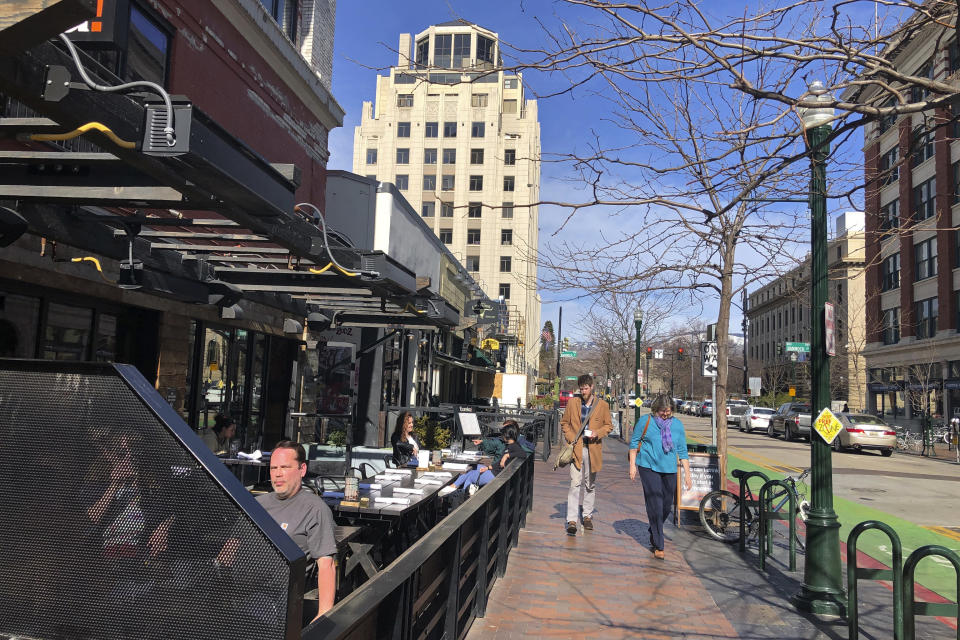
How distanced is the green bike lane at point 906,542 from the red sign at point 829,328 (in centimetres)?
285

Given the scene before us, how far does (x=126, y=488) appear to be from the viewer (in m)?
1.57

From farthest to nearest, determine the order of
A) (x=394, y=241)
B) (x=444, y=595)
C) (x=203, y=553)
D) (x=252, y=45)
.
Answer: (x=394, y=241)
(x=252, y=45)
(x=444, y=595)
(x=203, y=553)

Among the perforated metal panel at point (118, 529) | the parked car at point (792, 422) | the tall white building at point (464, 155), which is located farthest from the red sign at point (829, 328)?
the tall white building at point (464, 155)

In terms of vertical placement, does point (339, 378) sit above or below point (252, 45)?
below

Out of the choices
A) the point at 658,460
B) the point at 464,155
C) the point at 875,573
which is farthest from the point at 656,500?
the point at 464,155

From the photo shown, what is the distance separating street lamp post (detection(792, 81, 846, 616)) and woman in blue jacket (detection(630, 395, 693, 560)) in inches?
71.6

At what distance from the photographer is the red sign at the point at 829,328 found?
6336mm

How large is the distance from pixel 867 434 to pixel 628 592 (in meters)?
23.7

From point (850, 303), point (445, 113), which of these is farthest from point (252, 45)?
point (445, 113)

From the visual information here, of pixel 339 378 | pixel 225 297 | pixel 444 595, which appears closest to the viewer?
pixel 444 595

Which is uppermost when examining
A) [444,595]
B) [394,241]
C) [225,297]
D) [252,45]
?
[252,45]

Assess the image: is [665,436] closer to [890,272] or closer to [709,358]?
[709,358]

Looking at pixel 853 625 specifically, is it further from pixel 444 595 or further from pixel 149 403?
pixel 149 403

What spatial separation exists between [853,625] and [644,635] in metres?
1.43
